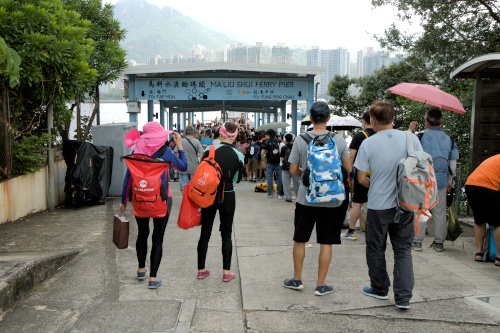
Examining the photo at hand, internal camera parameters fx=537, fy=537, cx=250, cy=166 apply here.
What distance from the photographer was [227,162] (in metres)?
5.34

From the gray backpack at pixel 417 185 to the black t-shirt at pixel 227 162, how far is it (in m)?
1.63

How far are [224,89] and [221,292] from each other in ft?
45.6

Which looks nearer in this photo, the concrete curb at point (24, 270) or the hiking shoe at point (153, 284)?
the concrete curb at point (24, 270)

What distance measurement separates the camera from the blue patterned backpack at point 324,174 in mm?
4727

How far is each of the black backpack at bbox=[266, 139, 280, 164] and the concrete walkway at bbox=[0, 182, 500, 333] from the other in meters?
5.41

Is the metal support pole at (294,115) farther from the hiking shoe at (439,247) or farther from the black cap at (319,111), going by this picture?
the black cap at (319,111)

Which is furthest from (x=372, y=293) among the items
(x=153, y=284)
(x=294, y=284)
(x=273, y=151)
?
(x=273, y=151)

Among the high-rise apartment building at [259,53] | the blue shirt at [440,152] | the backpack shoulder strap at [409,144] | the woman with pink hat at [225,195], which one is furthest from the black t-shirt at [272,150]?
the high-rise apartment building at [259,53]

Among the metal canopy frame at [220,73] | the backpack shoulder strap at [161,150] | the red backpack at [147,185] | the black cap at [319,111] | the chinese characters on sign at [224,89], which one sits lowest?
the red backpack at [147,185]

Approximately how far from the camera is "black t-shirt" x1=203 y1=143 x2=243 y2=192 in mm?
5309

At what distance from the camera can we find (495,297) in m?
5.00

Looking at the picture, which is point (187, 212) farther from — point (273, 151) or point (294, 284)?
point (273, 151)

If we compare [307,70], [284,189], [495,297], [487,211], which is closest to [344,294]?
[495,297]

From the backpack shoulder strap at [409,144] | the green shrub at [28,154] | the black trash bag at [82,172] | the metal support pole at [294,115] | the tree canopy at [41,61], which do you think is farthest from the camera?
the metal support pole at [294,115]
